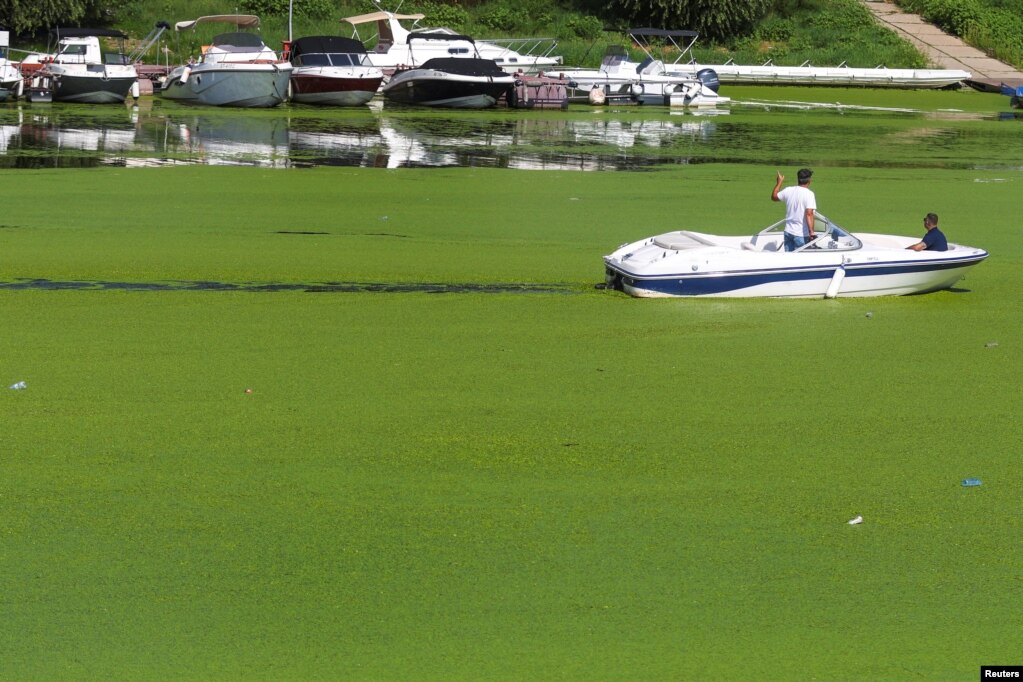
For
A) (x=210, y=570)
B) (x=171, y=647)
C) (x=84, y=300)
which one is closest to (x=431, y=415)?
(x=210, y=570)

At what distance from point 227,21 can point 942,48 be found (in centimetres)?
2815

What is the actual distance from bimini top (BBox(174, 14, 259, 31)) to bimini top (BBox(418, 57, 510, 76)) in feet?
28.5

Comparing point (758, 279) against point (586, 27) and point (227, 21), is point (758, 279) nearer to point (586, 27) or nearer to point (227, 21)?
point (227, 21)

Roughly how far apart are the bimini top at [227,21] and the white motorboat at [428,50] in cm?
343

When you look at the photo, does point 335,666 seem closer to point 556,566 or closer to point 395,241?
point 556,566

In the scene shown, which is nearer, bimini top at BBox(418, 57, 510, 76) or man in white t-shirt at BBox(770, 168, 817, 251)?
man in white t-shirt at BBox(770, 168, 817, 251)

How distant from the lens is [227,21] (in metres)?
47.9

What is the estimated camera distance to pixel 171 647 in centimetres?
654

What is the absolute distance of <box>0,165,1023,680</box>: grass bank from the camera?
22.1 feet

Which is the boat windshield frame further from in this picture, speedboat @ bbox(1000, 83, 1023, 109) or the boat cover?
speedboat @ bbox(1000, 83, 1023, 109)

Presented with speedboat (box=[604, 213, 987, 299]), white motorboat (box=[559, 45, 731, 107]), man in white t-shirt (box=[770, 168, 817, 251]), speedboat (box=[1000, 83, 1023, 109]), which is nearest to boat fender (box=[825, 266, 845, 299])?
speedboat (box=[604, 213, 987, 299])

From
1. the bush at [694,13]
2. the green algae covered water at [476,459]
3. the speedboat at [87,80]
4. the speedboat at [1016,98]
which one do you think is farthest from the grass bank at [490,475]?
the bush at [694,13]

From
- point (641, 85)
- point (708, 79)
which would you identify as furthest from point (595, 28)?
point (641, 85)

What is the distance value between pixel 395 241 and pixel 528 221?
2533 millimetres
